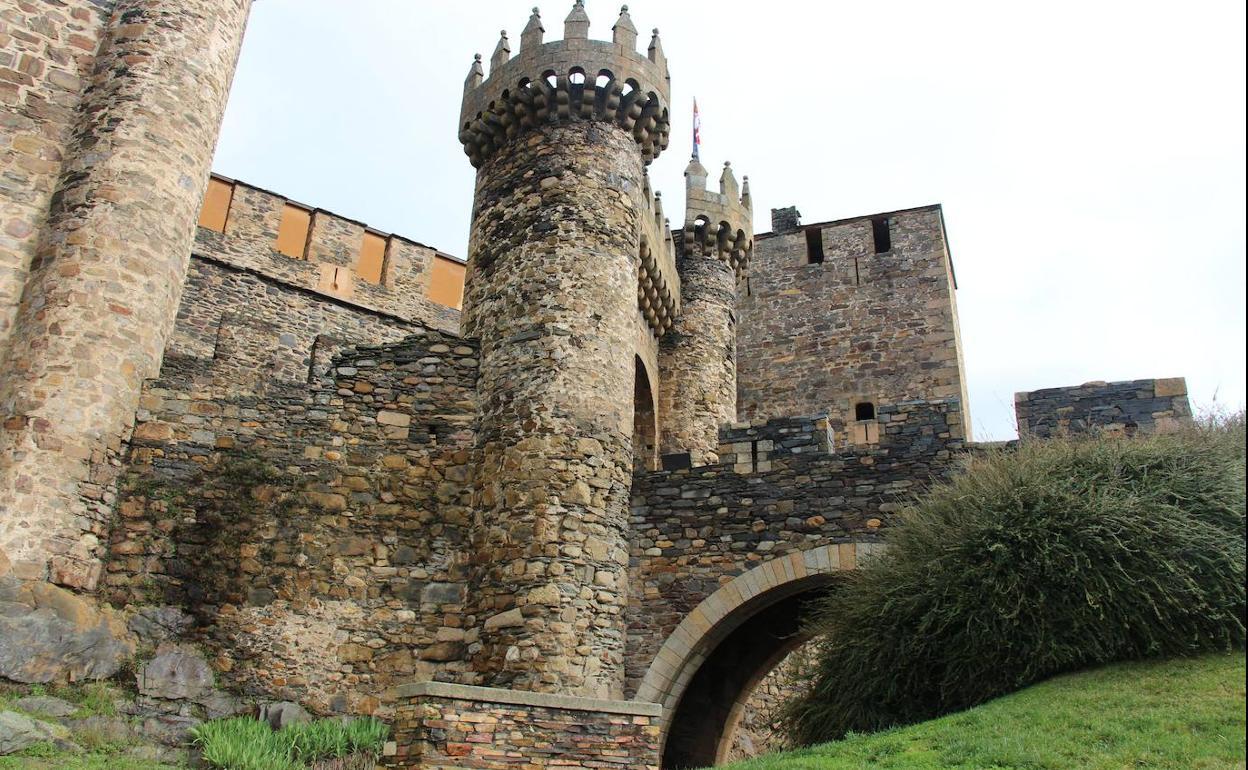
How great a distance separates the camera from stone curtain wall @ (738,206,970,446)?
66.1 feet

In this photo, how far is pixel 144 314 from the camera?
10016 millimetres

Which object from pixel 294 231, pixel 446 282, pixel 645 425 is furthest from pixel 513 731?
pixel 446 282

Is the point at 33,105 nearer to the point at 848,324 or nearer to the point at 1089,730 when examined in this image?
the point at 1089,730

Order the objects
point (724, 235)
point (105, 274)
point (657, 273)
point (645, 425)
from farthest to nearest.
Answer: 1. point (724, 235)
2. point (645, 425)
3. point (657, 273)
4. point (105, 274)

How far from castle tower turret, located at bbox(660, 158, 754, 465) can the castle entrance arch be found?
2.83 meters

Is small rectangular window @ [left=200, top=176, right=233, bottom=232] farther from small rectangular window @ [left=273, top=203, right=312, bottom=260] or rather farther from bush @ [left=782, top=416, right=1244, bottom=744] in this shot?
bush @ [left=782, top=416, right=1244, bottom=744]

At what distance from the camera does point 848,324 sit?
20953 mm

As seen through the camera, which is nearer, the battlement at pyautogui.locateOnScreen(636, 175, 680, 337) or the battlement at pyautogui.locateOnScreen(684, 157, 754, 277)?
the battlement at pyautogui.locateOnScreen(636, 175, 680, 337)

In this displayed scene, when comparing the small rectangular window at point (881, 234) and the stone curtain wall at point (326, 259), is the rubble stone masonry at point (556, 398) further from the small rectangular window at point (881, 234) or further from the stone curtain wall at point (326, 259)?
the small rectangular window at point (881, 234)

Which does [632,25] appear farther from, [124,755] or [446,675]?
[124,755]

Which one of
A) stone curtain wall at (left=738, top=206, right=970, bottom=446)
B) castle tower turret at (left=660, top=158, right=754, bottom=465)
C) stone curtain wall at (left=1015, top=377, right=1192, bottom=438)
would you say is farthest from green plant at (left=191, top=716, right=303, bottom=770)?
stone curtain wall at (left=738, top=206, right=970, bottom=446)

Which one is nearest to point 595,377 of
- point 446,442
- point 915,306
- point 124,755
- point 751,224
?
point 446,442

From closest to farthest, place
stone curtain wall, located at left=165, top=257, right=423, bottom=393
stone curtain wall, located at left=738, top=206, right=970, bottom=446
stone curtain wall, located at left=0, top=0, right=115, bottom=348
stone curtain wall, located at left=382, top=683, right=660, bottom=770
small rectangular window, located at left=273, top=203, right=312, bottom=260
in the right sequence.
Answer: stone curtain wall, located at left=382, top=683, right=660, bottom=770 → stone curtain wall, located at left=0, top=0, right=115, bottom=348 → stone curtain wall, located at left=165, top=257, right=423, bottom=393 → stone curtain wall, located at left=738, top=206, right=970, bottom=446 → small rectangular window, located at left=273, top=203, right=312, bottom=260

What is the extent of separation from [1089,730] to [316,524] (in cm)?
693
